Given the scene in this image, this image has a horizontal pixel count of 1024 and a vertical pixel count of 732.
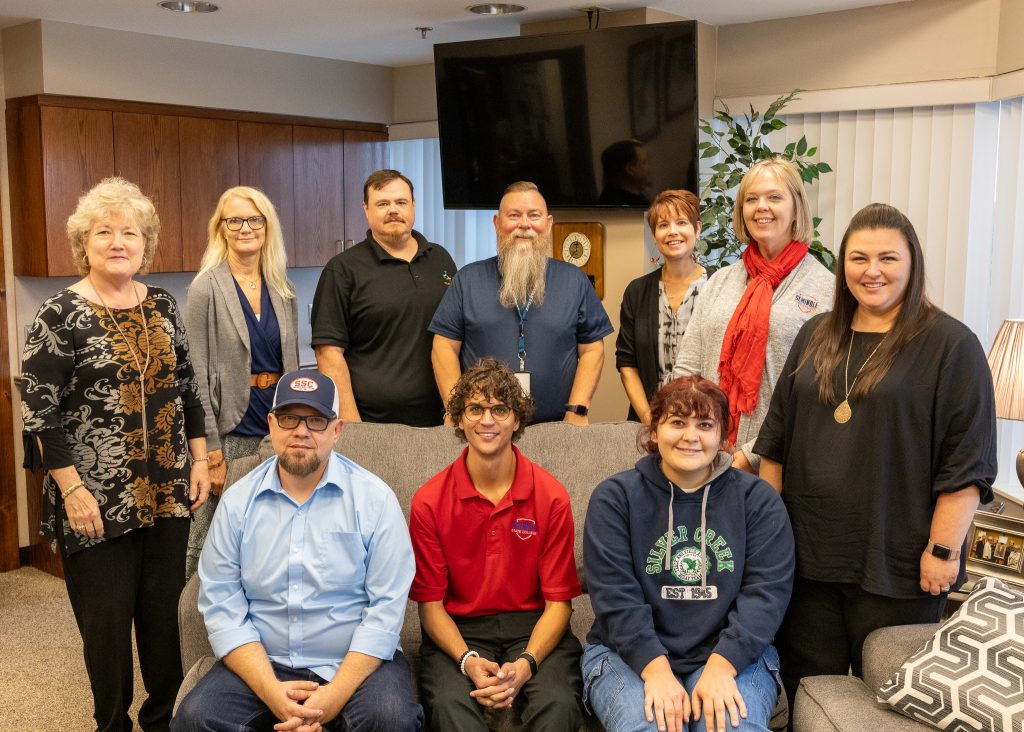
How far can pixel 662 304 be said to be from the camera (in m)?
3.72

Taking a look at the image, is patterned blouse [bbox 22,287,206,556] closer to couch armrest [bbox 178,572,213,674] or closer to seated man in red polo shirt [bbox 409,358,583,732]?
couch armrest [bbox 178,572,213,674]

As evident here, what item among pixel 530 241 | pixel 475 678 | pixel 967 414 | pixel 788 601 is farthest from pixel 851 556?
pixel 530 241

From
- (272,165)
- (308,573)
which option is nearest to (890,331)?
(308,573)

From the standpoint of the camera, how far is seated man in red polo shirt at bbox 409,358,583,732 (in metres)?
2.67

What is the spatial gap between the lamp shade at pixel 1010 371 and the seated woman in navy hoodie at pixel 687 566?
1.27 meters

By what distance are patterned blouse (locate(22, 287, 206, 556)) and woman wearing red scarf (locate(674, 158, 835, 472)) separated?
160 cm

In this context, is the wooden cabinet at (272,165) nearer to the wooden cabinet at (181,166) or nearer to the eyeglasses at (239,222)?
the wooden cabinet at (181,166)

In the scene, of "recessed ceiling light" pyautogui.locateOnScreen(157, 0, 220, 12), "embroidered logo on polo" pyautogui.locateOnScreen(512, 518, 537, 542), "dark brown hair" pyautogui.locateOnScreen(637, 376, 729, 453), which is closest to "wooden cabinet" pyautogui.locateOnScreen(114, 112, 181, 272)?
"recessed ceiling light" pyautogui.locateOnScreen(157, 0, 220, 12)

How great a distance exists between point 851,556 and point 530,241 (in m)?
1.55

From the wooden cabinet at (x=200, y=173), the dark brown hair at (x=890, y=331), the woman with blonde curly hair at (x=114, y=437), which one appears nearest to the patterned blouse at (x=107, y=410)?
the woman with blonde curly hair at (x=114, y=437)

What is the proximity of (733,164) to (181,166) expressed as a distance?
2.85m

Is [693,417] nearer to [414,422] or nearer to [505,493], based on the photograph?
[505,493]

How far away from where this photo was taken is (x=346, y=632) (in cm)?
256

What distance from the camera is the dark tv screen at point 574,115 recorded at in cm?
462
